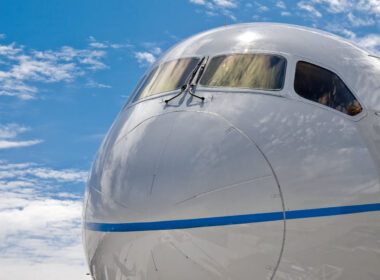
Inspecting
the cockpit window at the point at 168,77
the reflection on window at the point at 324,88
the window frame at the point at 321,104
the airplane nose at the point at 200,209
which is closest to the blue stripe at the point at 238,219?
the airplane nose at the point at 200,209

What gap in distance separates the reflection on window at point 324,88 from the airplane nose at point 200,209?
135cm

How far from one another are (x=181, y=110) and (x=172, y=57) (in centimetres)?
208

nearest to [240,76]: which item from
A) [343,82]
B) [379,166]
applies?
[343,82]

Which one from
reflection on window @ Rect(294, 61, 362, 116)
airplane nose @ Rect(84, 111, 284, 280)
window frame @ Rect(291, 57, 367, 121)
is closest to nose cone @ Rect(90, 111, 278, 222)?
airplane nose @ Rect(84, 111, 284, 280)

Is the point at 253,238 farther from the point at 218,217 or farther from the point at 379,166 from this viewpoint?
the point at 379,166

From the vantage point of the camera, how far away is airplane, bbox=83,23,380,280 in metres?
6.35

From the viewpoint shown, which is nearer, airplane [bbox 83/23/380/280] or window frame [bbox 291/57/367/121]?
airplane [bbox 83/23/380/280]

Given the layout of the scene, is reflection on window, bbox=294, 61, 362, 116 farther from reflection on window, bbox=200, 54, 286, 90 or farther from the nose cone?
the nose cone

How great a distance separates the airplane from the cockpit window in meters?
0.08

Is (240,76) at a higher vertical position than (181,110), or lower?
higher

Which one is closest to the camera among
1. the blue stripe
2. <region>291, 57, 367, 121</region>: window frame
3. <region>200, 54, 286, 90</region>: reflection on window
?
the blue stripe

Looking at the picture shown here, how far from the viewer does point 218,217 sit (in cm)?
633

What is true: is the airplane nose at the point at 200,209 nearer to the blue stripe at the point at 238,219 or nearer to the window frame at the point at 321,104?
the blue stripe at the point at 238,219

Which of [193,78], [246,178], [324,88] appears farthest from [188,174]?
[324,88]
